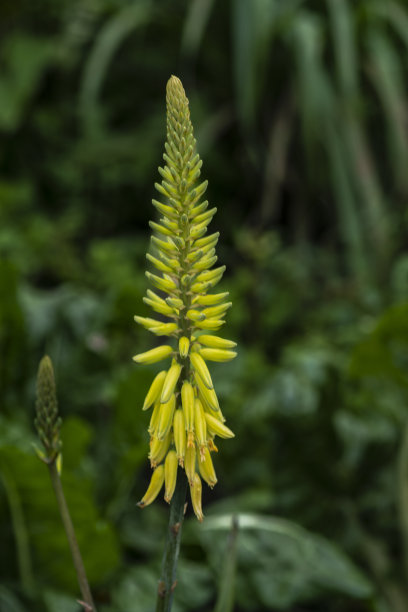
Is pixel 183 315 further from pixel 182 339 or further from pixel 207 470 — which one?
pixel 207 470

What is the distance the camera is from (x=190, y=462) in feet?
3.27

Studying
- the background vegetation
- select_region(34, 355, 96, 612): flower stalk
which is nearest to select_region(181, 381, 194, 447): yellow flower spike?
select_region(34, 355, 96, 612): flower stalk

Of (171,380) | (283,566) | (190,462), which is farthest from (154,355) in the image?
(283,566)

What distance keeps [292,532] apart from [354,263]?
2029 millimetres

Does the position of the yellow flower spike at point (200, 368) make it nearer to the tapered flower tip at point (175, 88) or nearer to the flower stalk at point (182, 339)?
the flower stalk at point (182, 339)

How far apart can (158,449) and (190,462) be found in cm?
5

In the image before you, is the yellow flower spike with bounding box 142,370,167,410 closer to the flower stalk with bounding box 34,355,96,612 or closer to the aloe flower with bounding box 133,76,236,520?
the aloe flower with bounding box 133,76,236,520

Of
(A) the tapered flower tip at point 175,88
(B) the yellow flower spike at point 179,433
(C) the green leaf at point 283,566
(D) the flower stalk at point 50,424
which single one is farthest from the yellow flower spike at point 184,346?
(C) the green leaf at point 283,566

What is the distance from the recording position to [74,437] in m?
2.10

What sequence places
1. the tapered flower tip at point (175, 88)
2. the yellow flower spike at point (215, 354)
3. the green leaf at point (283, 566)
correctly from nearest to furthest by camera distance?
the tapered flower tip at point (175, 88) < the yellow flower spike at point (215, 354) < the green leaf at point (283, 566)

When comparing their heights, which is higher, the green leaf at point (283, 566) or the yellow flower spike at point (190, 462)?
the yellow flower spike at point (190, 462)

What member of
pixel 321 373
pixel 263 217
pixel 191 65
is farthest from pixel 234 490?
pixel 191 65

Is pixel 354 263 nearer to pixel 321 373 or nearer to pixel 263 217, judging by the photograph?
pixel 263 217

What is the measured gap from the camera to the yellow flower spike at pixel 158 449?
3.29ft
